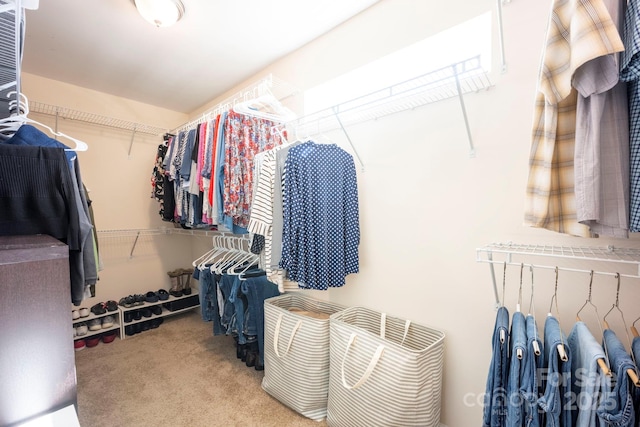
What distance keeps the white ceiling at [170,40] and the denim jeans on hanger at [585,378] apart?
1947 mm

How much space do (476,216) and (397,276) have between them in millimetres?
554

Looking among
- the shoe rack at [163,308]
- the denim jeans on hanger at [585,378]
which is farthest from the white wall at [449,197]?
the shoe rack at [163,308]

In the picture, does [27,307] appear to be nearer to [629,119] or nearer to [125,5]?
[629,119]

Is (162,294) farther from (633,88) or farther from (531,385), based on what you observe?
(633,88)

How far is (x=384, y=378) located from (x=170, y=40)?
255 cm

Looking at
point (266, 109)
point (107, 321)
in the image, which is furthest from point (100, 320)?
point (266, 109)

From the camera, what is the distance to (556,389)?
840mm

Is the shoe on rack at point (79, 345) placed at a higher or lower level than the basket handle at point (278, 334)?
lower

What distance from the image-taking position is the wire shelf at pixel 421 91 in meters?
1.18

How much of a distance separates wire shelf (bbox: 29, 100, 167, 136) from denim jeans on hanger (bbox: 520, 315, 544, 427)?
3.67 m

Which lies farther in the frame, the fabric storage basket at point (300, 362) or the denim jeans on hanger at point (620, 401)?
the fabric storage basket at point (300, 362)

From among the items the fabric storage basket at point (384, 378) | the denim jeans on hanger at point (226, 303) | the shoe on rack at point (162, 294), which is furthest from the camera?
the shoe on rack at point (162, 294)

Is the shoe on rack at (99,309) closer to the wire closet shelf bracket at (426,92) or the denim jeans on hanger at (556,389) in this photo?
the wire closet shelf bracket at (426,92)

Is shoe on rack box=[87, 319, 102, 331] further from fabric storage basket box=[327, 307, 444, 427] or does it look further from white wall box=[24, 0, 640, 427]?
fabric storage basket box=[327, 307, 444, 427]
